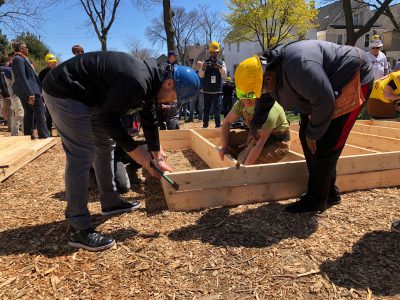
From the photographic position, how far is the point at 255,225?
112 inches

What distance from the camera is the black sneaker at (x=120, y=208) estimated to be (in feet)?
10.3

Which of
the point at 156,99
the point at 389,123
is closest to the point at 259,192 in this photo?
the point at 156,99

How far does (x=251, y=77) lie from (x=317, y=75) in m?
0.47

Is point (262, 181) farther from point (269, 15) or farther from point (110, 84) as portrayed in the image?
point (269, 15)

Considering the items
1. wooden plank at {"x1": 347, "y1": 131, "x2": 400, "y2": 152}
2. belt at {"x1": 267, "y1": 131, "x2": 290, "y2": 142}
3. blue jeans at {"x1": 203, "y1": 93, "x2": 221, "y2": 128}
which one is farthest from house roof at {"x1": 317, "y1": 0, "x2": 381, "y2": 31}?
belt at {"x1": 267, "y1": 131, "x2": 290, "y2": 142}

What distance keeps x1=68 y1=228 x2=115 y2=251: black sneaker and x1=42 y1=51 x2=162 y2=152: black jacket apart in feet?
2.52

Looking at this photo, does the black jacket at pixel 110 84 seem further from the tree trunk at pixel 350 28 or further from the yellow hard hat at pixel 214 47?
the tree trunk at pixel 350 28

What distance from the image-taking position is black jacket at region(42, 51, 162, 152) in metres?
2.12

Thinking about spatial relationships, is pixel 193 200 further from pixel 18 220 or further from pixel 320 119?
pixel 18 220

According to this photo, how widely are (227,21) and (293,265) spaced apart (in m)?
28.7

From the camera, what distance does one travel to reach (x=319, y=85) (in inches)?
89.0

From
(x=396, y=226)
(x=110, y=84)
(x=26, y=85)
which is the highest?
(x=26, y=85)

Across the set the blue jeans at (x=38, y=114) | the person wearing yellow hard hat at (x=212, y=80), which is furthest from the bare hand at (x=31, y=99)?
the person wearing yellow hard hat at (x=212, y=80)

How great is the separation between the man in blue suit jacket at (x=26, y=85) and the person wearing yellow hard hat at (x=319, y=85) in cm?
529
